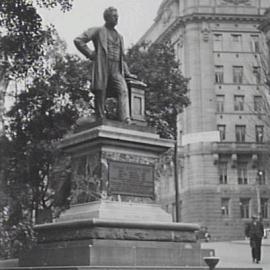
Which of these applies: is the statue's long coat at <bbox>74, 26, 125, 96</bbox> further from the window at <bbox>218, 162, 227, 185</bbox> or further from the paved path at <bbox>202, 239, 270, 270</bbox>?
the window at <bbox>218, 162, 227, 185</bbox>

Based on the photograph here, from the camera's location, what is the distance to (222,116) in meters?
65.1

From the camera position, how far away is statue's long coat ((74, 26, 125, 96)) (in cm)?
1421

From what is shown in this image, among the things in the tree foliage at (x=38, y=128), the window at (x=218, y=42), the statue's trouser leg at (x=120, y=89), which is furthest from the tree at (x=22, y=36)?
the window at (x=218, y=42)

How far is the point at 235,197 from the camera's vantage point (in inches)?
2495

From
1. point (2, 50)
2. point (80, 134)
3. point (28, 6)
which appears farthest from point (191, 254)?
point (2, 50)

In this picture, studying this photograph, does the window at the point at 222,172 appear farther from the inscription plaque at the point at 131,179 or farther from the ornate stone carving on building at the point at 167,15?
the inscription plaque at the point at 131,179

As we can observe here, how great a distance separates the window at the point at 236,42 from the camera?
67062 millimetres

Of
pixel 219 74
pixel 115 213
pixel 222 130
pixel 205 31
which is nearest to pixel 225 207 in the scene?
pixel 222 130

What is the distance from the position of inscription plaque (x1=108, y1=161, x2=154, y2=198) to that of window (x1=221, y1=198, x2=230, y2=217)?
49.6 meters

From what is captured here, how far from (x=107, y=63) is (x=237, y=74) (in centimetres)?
5388

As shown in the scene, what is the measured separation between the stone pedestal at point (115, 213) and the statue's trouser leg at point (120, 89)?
55 cm

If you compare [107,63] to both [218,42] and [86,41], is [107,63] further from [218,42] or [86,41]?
[218,42]

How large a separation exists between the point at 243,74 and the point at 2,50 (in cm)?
4769

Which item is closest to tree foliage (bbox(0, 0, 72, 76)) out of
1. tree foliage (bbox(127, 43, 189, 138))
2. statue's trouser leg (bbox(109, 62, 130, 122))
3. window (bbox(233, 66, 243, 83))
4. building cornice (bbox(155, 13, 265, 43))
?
statue's trouser leg (bbox(109, 62, 130, 122))
